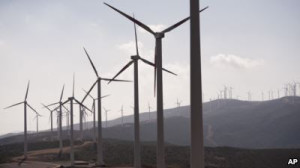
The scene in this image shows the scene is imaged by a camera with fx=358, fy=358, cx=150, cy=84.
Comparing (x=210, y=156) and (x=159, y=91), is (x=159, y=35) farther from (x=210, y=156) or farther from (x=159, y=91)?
(x=210, y=156)

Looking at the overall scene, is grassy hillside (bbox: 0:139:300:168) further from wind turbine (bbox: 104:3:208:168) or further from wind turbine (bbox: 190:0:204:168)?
wind turbine (bbox: 190:0:204:168)

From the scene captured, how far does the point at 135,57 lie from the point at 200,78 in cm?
2754

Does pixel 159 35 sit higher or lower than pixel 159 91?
higher

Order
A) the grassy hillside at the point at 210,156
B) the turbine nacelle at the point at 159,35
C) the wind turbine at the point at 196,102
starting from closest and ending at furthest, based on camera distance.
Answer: the wind turbine at the point at 196,102, the turbine nacelle at the point at 159,35, the grassy hillside at the point at 210,156

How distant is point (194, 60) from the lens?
846 inches

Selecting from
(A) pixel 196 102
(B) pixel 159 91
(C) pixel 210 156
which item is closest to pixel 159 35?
(B) pixel 159 91

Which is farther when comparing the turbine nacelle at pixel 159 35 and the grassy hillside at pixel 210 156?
the grassy hillside at pixel 210 156

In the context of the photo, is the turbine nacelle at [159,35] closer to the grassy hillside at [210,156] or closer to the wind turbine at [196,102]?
the wind turbine at [196,102]

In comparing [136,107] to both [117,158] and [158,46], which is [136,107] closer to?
[158,46]

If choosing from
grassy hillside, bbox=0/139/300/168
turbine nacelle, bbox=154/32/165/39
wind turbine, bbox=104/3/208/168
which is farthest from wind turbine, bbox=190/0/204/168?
grassy hillside, bbox=0/139/300/168

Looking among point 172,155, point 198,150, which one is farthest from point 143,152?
point 198,150

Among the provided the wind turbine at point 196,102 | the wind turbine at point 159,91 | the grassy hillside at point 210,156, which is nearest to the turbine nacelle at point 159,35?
the wind turbine at point 159,91

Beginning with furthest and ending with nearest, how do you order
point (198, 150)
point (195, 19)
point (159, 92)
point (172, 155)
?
point (172, 155) → point (159, 92) → point (195, 19) → point (198, 150)

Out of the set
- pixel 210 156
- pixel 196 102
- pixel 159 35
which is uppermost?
pixel 159 35
